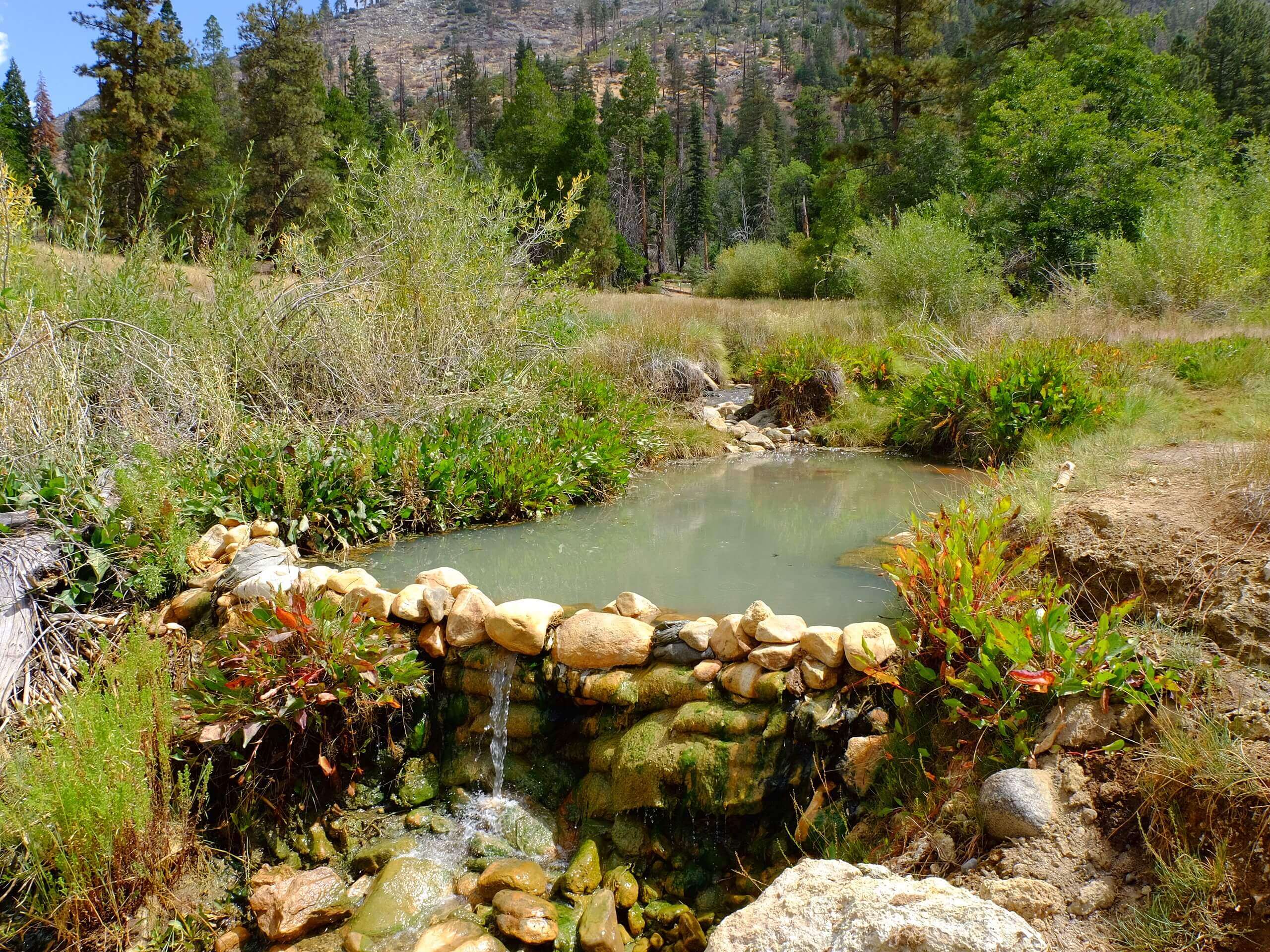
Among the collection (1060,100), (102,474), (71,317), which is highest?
(1060,100)

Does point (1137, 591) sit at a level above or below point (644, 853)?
above

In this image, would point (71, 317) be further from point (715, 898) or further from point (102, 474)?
point (715, 898)

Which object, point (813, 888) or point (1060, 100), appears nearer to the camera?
point (813, 888)

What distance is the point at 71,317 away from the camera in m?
4.97

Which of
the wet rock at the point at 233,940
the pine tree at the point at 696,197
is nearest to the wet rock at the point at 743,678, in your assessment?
the wet rock at the point at 233,940

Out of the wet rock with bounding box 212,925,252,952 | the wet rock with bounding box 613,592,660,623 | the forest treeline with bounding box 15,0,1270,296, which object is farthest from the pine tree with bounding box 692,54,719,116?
the wet rock with bounding box 212,925,252,952

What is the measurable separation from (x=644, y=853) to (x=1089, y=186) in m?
17.9

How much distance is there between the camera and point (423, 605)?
3.55 metres

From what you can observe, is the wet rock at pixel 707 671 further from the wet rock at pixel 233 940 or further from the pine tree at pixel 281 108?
the pine tree at pixel 281 108

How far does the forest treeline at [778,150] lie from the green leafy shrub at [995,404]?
4.03 meters

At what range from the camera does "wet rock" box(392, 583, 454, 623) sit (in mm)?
3520

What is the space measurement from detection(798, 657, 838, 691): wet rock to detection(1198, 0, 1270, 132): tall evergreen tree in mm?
38434

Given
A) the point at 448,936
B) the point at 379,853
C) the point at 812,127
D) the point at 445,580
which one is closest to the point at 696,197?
the point at 812,127

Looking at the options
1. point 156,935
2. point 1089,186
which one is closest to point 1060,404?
point 156,935
